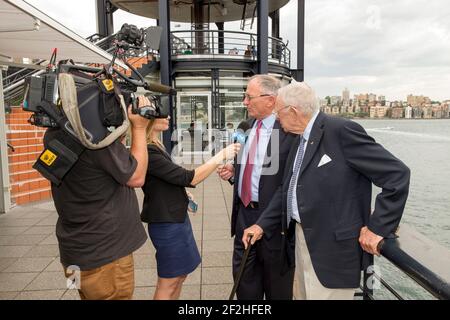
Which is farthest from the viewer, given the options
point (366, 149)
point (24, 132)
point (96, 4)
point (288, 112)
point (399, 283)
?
point (96, 4)

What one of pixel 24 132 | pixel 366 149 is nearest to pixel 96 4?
pixel 24 132

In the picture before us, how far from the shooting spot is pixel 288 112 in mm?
2031

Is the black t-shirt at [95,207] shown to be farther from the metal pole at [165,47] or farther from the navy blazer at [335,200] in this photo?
the metal pole at [165,47]

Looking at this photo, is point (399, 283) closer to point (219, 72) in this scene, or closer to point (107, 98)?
point (107, 98)

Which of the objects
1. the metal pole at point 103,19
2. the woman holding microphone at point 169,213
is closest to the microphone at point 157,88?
the woman holding microphone at point 169,213

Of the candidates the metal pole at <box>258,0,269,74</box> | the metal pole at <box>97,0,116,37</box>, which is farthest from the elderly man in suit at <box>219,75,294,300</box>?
the metal pole at <box>97,0,116,37</box>

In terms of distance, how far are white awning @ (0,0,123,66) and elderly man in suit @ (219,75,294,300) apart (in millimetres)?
2481

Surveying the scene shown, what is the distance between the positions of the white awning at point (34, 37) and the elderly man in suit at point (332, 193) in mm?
2920

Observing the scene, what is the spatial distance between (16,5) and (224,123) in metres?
12.4

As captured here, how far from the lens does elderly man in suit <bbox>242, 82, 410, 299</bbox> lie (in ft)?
5.61

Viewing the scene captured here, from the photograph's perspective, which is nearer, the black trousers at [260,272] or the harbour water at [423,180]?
the black trousers at [260,272]

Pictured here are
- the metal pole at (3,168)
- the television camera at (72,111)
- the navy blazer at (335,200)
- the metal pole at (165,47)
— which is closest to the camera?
the television camera at (72,111)

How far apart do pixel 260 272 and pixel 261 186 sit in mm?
659

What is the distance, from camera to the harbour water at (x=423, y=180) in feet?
15.3
